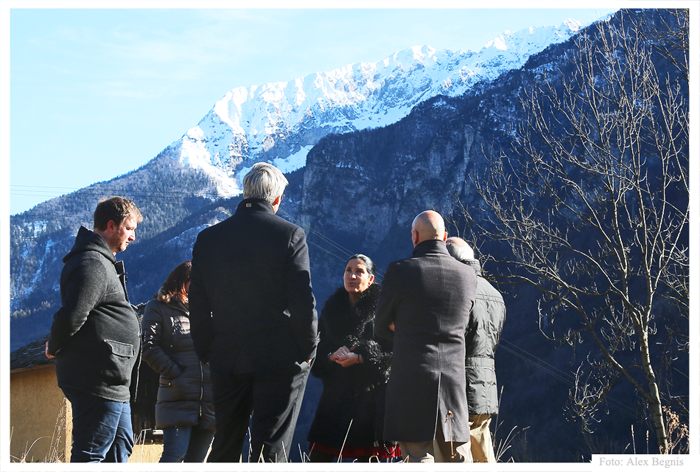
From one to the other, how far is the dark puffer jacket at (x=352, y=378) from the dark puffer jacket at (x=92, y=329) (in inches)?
49.5

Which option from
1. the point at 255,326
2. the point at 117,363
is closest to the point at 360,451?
the point at 255,326

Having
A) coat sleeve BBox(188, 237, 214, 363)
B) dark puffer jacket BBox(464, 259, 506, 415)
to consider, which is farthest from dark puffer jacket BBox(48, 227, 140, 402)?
dark puffer jacket BBox(464, 259, 506, 415)

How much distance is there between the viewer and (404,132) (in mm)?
99438

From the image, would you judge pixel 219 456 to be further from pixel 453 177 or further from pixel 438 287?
pixel 453 177

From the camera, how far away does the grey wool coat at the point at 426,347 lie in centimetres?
283

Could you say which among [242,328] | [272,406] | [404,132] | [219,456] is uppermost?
[404,132]

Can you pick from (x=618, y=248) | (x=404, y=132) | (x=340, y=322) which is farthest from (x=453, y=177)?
(x=340, y=322)

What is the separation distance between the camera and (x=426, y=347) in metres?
2.85

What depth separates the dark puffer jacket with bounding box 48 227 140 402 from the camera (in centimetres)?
267

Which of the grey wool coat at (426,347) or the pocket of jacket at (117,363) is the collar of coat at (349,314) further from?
the pocket of jacket at (117,363)

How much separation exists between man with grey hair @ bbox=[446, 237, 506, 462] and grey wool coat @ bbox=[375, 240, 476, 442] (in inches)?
13.3

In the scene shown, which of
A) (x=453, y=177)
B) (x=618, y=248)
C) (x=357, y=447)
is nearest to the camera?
(x=357, y=447)

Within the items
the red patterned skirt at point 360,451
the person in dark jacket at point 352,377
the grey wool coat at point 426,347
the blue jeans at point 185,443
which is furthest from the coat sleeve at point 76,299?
the red patterned skirt at point 360,451

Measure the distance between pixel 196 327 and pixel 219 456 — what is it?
1.83 feet
